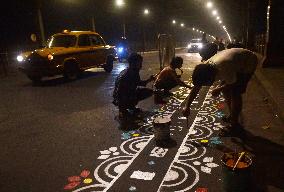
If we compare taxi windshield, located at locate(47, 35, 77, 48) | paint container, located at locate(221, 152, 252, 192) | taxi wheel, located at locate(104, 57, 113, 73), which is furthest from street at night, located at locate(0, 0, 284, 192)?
taxi wheel, located at locate(104, 57, 113, 73)

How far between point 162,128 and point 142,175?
116 centimetres

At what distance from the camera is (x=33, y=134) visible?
18.3 feet

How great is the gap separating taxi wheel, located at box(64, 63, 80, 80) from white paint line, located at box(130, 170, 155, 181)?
8981mm

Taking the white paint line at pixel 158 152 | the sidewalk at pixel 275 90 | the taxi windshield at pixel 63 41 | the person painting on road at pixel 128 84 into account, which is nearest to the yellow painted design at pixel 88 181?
the white paint line at pixel 158 152

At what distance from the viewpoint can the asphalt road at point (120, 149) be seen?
11.6ft

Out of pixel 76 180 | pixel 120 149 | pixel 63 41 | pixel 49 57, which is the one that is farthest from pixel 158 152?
pixel 63 41

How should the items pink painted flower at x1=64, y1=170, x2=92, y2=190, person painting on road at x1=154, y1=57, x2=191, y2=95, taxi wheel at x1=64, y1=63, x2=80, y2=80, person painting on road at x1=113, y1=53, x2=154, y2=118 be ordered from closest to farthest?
1. pink painted flower at x1=64, y1=170, x2=92, y2=190
2. person painting on road at x1=113, y1=53, x2=154, y2=118
3. person painting on road at x1=154, y1=57, x2=191, y2=95
4. taxi wheel at x1=64, y1=63, x2=80, y2=80

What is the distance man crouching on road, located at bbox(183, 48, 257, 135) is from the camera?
4281mm

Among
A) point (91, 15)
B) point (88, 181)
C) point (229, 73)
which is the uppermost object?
point (91, 15)

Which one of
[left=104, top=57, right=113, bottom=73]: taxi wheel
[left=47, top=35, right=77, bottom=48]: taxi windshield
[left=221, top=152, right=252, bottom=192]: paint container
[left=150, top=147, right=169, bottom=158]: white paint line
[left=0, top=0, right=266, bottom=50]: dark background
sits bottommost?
[left=150, top=147, right=169, bottom=158]: white paint line

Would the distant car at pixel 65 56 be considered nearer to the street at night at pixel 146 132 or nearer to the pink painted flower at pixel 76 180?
the street at night at pixel 146 132

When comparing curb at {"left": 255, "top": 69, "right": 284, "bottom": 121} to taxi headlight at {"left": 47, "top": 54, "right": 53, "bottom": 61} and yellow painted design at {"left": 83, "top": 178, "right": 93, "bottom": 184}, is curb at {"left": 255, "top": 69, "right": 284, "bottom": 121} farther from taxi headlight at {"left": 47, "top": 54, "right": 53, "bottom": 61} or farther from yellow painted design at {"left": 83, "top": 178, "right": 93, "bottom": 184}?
taxi headlight at {"left": 47, "top": 54, "right": 53, "bottom": 61}

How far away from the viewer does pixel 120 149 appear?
463cm

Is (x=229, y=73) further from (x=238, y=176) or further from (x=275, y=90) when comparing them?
(x=275, y=90)
